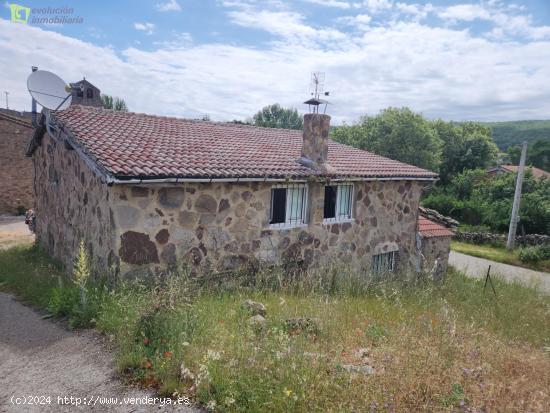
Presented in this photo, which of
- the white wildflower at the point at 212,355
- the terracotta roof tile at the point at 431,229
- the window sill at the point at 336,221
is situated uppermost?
the window sill at the point at 336,221

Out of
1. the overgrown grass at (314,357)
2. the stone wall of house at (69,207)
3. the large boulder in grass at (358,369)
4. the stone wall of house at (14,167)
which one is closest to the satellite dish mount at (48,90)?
the stone wall of house at (69,207)

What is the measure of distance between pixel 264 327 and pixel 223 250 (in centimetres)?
318

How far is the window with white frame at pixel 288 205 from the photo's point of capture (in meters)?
9.32

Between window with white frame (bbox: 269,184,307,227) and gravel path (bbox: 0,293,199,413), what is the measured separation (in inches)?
197

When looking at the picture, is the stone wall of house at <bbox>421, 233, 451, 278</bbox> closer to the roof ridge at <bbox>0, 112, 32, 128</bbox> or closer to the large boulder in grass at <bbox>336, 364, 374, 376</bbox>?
the large boulder in grass at <bbox>336, 364, 374, 376</bbox>

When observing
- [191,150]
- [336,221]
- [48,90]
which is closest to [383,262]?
[336,221]

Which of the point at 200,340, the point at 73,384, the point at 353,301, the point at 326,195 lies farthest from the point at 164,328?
the point at 326,195

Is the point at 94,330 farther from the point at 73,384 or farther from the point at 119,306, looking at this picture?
the point at 73,384

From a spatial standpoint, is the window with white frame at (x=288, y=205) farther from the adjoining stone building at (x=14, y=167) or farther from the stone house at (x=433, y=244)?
the adjoining stone building at (x=14, y=167)

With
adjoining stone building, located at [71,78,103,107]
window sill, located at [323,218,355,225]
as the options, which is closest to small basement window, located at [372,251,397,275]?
window sill, located at [323,218,355,225]

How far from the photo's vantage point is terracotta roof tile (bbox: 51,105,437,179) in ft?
23.8

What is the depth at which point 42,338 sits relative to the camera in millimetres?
5582

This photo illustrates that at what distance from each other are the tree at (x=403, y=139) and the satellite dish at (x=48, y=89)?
27.3m

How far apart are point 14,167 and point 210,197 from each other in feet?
63.3
